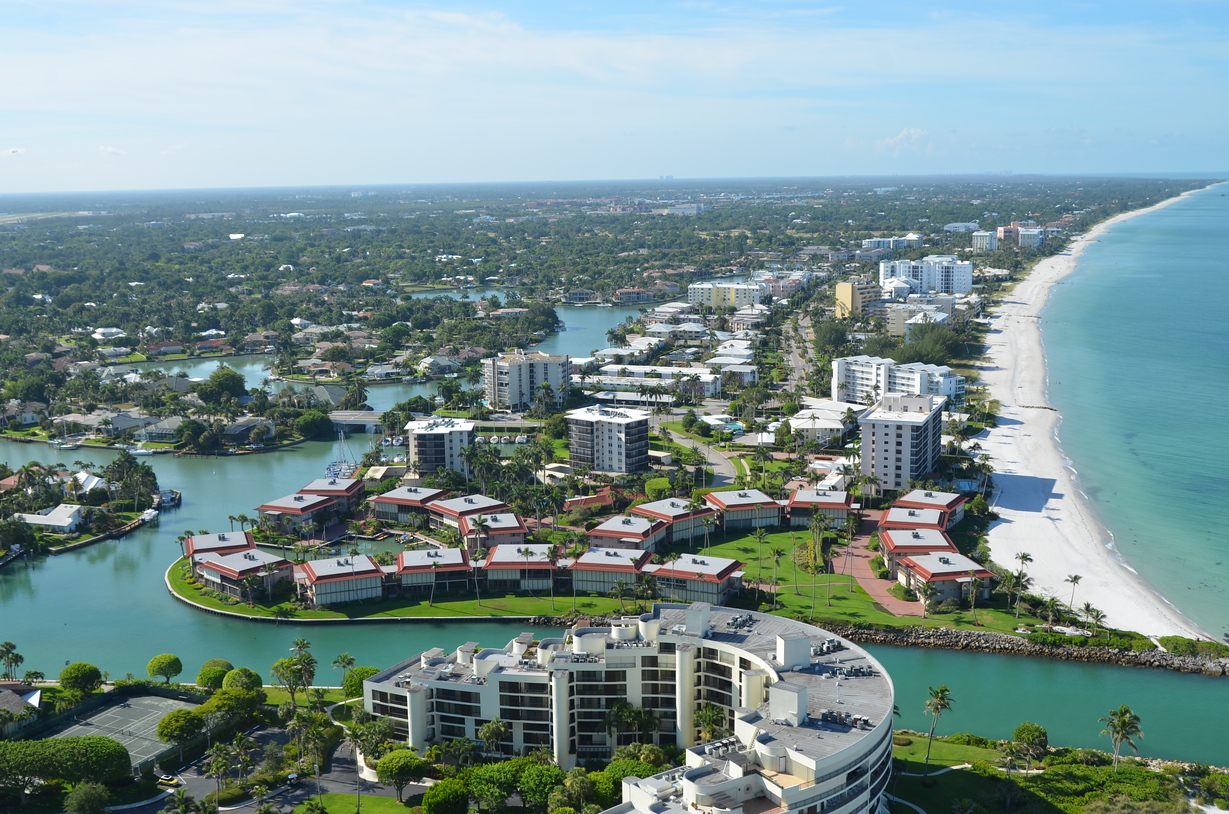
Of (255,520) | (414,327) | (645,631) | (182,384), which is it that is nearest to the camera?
(645,631)

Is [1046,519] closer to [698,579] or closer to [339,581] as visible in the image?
[698,579]

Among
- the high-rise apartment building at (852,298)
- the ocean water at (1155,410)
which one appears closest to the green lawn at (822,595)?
the ocean water at (1155,410)

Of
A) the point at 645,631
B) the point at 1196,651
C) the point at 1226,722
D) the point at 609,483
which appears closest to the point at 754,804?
the point at 645,631

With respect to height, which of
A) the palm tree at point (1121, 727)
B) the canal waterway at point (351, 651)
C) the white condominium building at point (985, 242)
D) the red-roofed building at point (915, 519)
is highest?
the white condominium building at point (985, 242)

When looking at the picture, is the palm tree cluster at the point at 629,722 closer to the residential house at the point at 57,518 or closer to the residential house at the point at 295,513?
the residential house at the point at 295,513

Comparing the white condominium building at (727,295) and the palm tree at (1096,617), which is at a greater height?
the white condominium building at (727,295)

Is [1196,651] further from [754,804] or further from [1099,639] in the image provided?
[754,804]

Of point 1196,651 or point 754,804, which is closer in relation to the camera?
point 754,804

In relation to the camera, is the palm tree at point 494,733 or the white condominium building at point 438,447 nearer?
the palm tree at point 494,733
